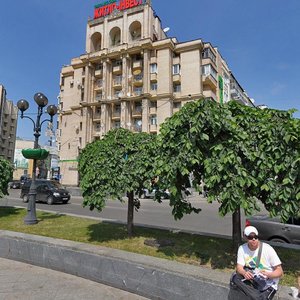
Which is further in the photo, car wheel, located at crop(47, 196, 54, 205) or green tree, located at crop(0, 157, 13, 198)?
car wheel, located at crop(47, 196, 54, 205)

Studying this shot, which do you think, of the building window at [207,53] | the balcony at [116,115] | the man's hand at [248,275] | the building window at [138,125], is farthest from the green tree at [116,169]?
the building window at [207,53]

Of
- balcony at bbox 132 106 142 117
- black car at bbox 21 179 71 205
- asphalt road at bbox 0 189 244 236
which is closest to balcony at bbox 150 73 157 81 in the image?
balcony at bbox 132 106 142 117

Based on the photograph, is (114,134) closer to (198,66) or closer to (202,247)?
(202,247)

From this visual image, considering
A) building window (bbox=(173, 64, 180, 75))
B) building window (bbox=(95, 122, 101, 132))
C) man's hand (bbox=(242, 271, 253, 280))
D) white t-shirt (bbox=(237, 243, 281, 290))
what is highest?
building window (bbox=(173, 64, 180, 75))

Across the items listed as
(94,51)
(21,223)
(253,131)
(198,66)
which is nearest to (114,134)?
(253,131)

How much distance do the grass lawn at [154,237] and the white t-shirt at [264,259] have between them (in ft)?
3.87

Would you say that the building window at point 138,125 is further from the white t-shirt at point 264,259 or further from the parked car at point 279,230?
the white t-shirt at point 264,259

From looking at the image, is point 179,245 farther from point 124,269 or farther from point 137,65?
point 137,65

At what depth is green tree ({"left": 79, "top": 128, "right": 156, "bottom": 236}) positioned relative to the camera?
6441mm

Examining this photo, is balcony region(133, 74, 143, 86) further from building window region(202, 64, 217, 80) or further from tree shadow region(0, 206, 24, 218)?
tree shadow region(0, 206, 24, 218)

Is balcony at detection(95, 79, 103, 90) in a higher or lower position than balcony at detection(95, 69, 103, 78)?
lower

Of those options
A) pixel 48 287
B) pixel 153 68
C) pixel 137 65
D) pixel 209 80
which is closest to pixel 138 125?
pixel 153 68

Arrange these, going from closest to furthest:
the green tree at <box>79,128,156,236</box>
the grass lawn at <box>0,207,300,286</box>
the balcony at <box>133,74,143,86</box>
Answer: the grass lawn at <box>0,207,300,286</box>, the green tree at <box>79,128,156,236</box>, the balcony at <box>133,74,143,86</box>

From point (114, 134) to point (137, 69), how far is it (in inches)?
1566
